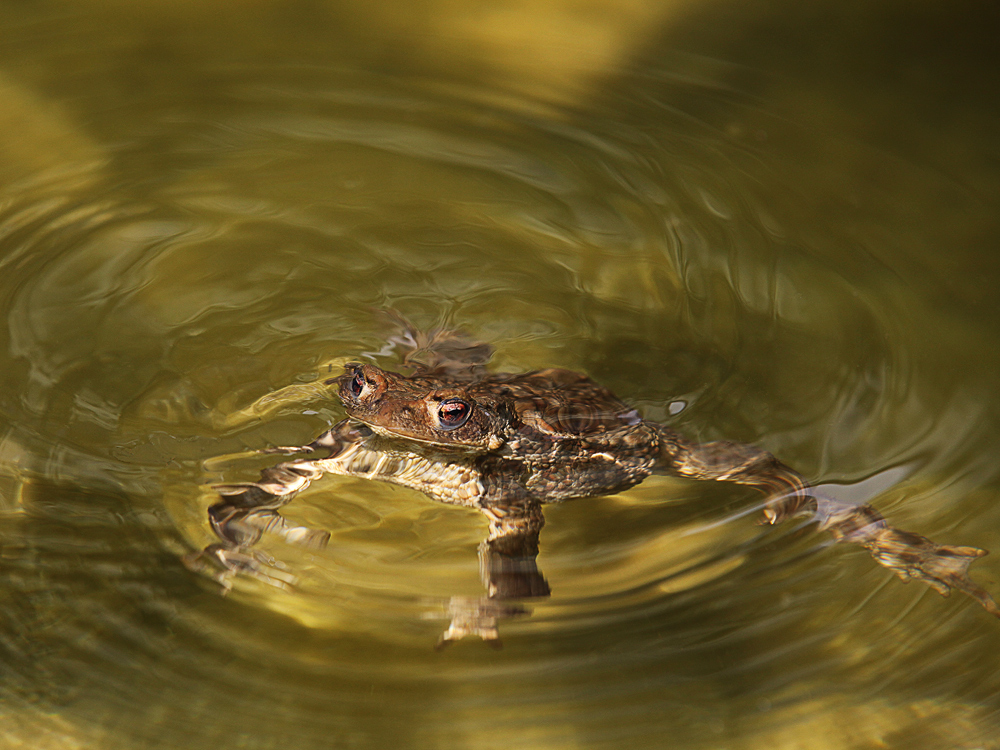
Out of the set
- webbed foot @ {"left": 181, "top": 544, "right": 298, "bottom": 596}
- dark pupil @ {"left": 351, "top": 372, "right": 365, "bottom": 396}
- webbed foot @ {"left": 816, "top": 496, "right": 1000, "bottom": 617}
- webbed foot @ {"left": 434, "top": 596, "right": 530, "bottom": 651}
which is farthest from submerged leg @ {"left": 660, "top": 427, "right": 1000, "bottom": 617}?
webbed foot @ {"left": 181, "top": 544, "right": 298, "bottom": 596}

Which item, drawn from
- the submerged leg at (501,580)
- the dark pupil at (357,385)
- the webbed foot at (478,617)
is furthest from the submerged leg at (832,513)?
the dark pupil at (357,385)

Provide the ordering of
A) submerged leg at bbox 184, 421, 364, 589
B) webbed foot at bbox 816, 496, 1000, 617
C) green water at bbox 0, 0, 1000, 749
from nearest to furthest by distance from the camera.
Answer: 1. green water at bbox 0, 0, 1000, 749
2. submerged leg at bbox 184, 421, 364, 589
3. webbed foot at bbox 816, 496, 1000, 617

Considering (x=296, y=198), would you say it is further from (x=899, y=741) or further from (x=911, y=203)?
(x=899, y=741)

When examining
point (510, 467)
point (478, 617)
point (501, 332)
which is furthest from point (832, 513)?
point (501, 332)

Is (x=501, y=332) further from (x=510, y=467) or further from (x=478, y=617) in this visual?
(x=478, y=617)

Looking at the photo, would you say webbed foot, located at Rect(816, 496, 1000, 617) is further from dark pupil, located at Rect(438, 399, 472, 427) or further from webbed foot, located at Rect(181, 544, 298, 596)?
webbed foot, located at Rect(181, 544, 298, 596)

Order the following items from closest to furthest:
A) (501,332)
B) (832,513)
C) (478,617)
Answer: (478,617)
(832,513)
(501,332)

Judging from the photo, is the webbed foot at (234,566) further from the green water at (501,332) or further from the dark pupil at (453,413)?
the dark pupil at (453,413)
